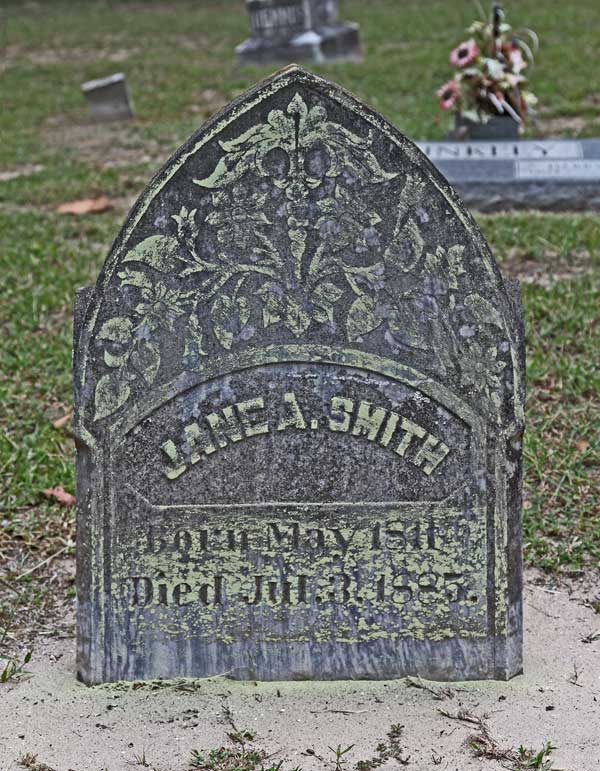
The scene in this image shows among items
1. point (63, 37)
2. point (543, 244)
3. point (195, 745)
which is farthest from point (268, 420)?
point (63, 37)

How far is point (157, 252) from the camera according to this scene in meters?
2.87

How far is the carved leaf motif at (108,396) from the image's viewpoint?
115 inches

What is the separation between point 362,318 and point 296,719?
0.93 meters

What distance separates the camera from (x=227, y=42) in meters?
17.4

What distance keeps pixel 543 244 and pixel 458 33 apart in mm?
10131

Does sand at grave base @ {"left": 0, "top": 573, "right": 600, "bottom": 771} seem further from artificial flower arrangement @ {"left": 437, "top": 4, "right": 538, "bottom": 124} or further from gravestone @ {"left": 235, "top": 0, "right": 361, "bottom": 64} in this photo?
gravestone @ {"left": 235, "top": 0, "right": 361, "bottom": 64}

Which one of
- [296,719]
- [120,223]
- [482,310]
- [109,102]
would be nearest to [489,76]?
[120,223]

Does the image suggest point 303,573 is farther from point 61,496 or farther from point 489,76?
point 489,76

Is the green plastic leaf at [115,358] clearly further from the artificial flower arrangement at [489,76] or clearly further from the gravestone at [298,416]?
the artificial flower arrangement at [489,76]

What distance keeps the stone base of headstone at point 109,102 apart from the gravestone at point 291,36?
9.54 ft

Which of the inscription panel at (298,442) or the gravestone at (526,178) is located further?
the gravestone at (526,178)

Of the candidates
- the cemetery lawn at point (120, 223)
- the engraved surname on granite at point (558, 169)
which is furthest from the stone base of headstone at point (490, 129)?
the engraved surname on granite at point (558, 169)

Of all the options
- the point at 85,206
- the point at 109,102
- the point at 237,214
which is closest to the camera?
the point at 237,214

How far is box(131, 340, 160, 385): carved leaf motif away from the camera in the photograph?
291cm
